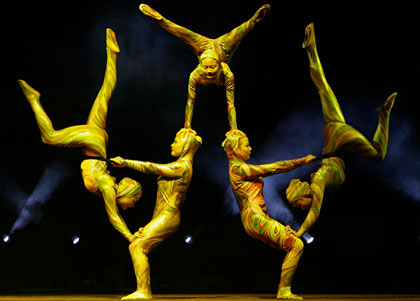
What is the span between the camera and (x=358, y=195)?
14.3 ft

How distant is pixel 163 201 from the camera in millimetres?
3625

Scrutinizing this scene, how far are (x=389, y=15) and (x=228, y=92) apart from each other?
1497 mm

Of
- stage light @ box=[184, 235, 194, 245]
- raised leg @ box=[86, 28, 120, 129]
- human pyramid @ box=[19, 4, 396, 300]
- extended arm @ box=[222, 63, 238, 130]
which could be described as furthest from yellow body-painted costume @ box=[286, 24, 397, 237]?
raised leg @ box=[86, 28, 120, 129]

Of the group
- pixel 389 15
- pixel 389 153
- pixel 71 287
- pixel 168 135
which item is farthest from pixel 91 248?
pixel 389 15

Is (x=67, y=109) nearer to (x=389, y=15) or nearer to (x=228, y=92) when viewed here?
(x=228, y=92)

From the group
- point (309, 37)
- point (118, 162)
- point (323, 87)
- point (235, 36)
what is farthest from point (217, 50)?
point (118, 162)

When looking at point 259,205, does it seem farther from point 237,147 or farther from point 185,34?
point 185,34

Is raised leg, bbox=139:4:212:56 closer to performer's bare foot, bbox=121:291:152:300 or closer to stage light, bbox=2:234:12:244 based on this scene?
performer's bare foot, bbox=121:291:152:300

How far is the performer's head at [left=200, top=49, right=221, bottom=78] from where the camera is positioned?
12.0ft

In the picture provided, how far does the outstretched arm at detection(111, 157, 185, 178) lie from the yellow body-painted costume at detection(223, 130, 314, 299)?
1.04 ft

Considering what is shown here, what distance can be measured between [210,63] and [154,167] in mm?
716

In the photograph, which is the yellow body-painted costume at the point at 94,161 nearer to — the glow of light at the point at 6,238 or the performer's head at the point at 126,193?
the performer's head at the point at 126,193

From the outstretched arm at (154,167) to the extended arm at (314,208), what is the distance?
780 millimetres

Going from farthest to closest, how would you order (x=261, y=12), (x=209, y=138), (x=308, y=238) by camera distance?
(x=209, y=138) → (x=308, y=238) → (x=261, y=12)
